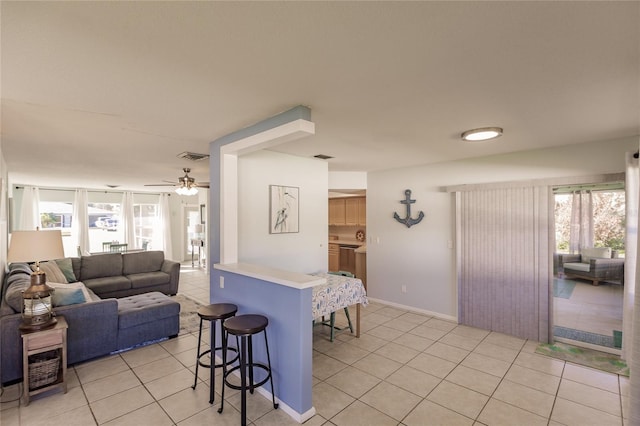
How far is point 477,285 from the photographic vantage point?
407 cm

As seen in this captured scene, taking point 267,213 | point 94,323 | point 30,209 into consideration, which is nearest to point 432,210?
point 267,213

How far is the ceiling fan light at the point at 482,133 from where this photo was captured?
2.72 m

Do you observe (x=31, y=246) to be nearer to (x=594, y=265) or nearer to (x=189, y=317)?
(x=189, y=317)

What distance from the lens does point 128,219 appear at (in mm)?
8930

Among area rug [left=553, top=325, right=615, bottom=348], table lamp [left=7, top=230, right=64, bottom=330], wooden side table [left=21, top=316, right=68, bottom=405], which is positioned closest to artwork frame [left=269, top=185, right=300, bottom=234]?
table lamp [left=7, top=230, right=64, bottom=330]

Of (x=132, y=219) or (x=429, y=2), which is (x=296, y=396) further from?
(x=132, y=219)

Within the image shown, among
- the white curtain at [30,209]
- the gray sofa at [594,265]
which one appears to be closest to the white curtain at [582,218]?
the gray sofa at [594,265]

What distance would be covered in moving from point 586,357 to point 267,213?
3851 mm

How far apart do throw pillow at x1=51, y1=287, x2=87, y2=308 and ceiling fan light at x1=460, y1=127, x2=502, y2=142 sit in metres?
4.26

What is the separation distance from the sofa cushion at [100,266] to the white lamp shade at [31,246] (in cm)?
324

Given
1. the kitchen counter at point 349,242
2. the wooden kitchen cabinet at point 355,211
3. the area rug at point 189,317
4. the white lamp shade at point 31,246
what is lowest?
the area rug at point 189,317

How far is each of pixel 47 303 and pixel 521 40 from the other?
3.91 m

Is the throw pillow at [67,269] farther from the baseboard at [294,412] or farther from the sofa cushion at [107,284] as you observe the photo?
the baseboard at [294,412]

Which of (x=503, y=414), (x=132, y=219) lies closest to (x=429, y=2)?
(x=503, y=414)
